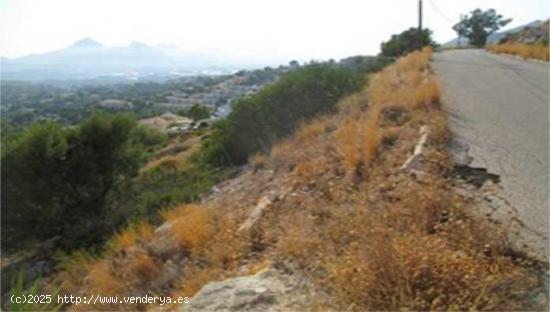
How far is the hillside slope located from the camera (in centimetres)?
312

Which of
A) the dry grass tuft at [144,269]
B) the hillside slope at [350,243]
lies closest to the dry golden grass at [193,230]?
the hillside slope at [350,243]

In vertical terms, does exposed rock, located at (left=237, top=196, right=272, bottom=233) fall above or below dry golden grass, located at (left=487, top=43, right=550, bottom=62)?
below

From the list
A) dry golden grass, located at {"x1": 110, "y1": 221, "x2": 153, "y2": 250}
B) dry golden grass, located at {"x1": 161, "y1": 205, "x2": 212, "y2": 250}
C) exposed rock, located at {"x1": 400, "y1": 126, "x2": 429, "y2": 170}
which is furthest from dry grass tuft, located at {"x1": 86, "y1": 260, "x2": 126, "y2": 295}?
exposed rock, located at {"x1": 400, "y1": 126, "x2": 429, "y2": 170}

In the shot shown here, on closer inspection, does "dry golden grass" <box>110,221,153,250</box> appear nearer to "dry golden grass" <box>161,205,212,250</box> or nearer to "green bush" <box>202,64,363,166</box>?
"dry golden grass" <box>161,205,212,250</box>

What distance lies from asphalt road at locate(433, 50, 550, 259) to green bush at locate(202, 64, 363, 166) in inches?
155

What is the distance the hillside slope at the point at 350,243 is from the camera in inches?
123

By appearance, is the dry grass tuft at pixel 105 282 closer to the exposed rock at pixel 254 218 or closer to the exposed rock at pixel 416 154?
the exposed rock at pixel 254 218

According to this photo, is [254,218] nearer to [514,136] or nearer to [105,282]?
[105,282]

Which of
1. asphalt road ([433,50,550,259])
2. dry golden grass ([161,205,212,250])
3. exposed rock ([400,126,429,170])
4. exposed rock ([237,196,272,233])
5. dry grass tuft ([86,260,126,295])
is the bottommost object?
dry grass tuft ([86,260,126,295])

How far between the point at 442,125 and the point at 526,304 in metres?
4.53

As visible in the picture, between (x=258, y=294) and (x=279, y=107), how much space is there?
49.4ft

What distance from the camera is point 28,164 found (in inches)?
731

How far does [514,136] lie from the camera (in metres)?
7.58

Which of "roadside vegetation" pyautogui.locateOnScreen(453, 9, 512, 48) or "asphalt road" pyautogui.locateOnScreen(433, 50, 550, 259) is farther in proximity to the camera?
"roadside vegetation" pyautogui.locateOnScreen(453, 9, 512, 48)
